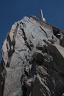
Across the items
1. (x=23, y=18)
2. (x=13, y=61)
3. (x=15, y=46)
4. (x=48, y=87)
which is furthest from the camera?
(x=23, y=18)

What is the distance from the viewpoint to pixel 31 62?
4347cm

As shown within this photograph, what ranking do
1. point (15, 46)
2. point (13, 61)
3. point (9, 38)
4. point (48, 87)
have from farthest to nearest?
point (9, 38), point (15, 46), point (13, 61), point (48, 87)

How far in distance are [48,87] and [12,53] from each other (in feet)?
48.6

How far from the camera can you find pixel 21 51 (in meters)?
47.6

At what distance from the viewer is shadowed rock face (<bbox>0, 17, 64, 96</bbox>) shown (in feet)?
113

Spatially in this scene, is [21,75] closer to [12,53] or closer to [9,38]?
[12,53]

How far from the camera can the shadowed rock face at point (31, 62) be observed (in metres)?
34.4

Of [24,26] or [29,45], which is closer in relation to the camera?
[29,45]

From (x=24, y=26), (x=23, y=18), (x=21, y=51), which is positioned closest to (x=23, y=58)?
(x=21, y=51)

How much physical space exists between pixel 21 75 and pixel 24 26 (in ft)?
48.8

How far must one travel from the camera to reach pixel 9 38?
5266 cm

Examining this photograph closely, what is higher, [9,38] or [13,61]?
[9,38]

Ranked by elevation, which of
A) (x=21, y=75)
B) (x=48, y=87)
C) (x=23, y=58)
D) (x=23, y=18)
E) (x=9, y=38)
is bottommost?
(x=48, y=87)

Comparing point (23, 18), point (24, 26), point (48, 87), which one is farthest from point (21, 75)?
point (23, 18)
